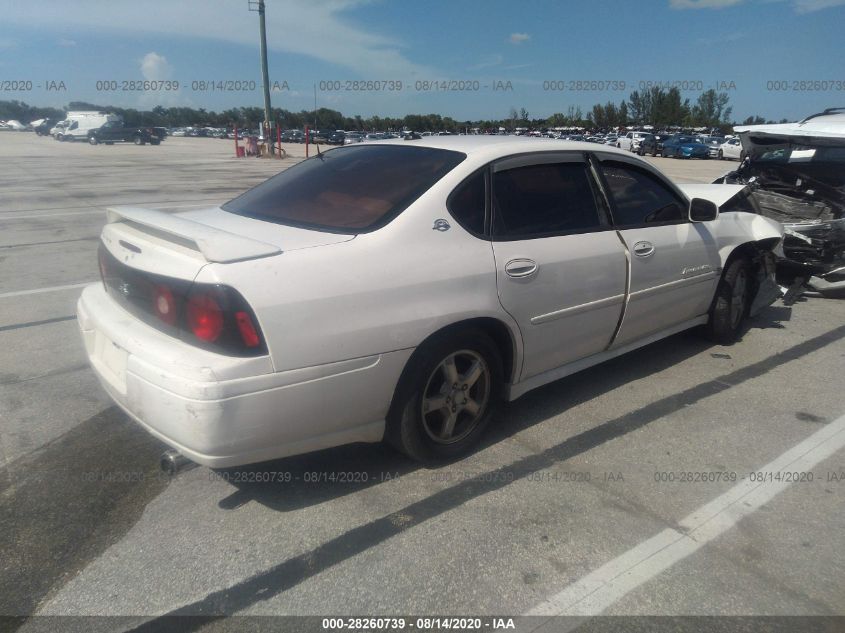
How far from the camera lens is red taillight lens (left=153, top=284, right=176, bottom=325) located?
Result: 2.53 meters

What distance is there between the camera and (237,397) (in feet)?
7.71

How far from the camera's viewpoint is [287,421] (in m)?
2.49

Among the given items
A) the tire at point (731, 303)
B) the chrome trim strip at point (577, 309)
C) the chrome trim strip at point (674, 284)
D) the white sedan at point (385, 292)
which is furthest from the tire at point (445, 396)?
the tire at point (731, 303)

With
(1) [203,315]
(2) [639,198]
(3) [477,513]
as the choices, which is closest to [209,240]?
(1) [203,315]

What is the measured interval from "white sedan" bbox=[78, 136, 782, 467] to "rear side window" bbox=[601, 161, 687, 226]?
0.02 m

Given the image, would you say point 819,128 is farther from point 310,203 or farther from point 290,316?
point 290,316

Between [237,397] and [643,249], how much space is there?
261 cm

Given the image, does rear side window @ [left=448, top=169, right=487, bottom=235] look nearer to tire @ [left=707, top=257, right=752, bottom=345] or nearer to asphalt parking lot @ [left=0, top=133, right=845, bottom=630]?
asphalt parking lot @ [left=0, top=133, right=845, bottom=630]

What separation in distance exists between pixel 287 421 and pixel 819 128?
6266mm

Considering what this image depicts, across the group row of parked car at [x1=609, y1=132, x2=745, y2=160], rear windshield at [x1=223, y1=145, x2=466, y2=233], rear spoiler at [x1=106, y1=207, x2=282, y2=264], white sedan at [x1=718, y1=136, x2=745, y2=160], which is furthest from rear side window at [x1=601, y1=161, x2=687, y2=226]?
white sedan at [x1=718, y1=136, x2=745, y2=160]

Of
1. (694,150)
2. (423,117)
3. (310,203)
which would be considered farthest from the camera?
(423,117)

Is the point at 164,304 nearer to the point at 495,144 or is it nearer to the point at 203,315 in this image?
the point at 203,315

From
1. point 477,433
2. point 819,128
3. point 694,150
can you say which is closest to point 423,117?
point 694,150

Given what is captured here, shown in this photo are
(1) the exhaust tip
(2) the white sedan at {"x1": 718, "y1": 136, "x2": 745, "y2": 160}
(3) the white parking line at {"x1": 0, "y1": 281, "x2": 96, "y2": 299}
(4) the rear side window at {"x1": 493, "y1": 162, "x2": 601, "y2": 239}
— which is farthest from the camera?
(2) the white sedan at {"x1": 718, "y1": 136, "x2": 745, "y2": 160}
